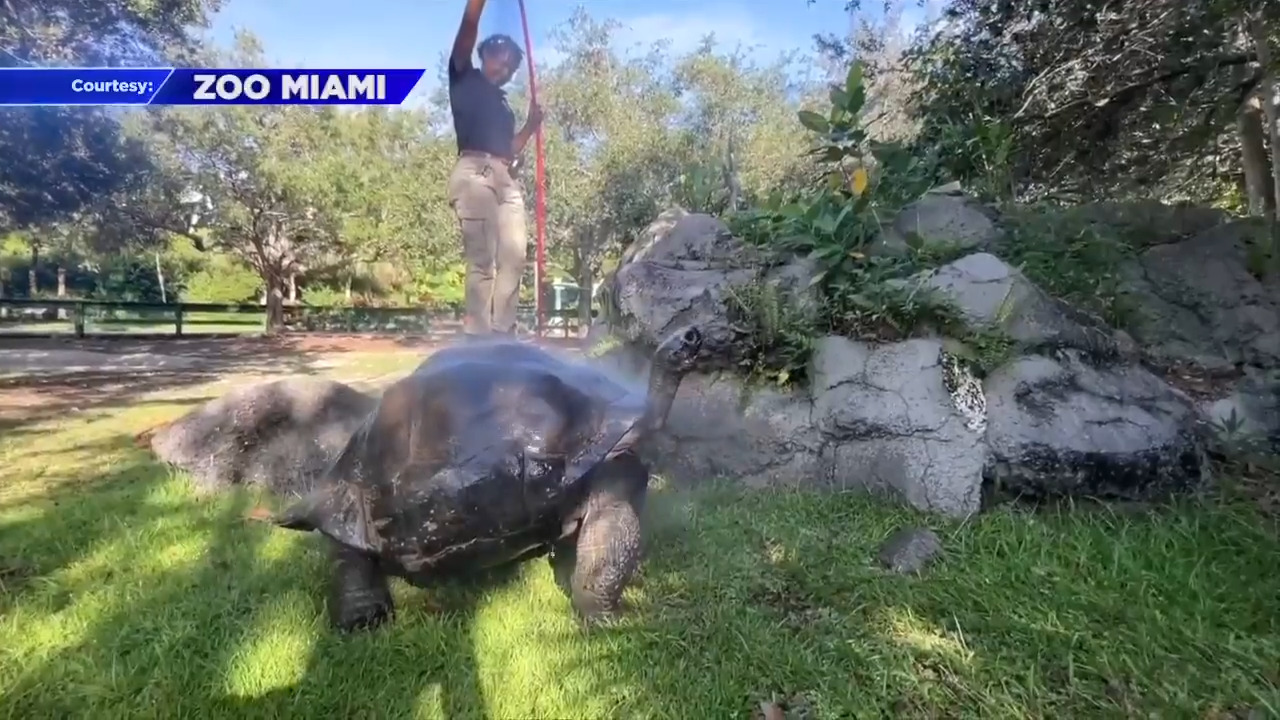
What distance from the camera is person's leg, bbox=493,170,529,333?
2.31m

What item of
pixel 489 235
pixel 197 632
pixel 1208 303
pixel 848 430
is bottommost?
pixel 197 632

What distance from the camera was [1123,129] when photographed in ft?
16.6

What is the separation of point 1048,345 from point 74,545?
3.42 meters

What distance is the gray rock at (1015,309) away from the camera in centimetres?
278

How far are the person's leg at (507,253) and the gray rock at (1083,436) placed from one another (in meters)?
1.73

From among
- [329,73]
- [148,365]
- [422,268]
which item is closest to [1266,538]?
[422,268]

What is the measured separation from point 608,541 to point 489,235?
3.54 ft

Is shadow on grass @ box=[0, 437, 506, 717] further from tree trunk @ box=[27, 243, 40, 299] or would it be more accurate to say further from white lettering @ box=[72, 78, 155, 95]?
tree trunk @ box=[27, 243, 40, 299]

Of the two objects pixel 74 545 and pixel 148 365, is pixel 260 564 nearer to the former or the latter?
pixel 74 545

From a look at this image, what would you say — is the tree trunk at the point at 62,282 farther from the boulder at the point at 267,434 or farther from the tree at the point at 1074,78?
the tree at the point at 1074,78

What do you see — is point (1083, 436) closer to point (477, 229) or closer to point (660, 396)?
point (660, 396)

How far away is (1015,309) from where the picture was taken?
9.23ft

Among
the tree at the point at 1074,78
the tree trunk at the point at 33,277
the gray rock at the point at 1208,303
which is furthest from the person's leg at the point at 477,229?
the tree trunk at the point at 33,277

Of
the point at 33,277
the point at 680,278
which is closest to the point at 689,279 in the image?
the point at 680,278
